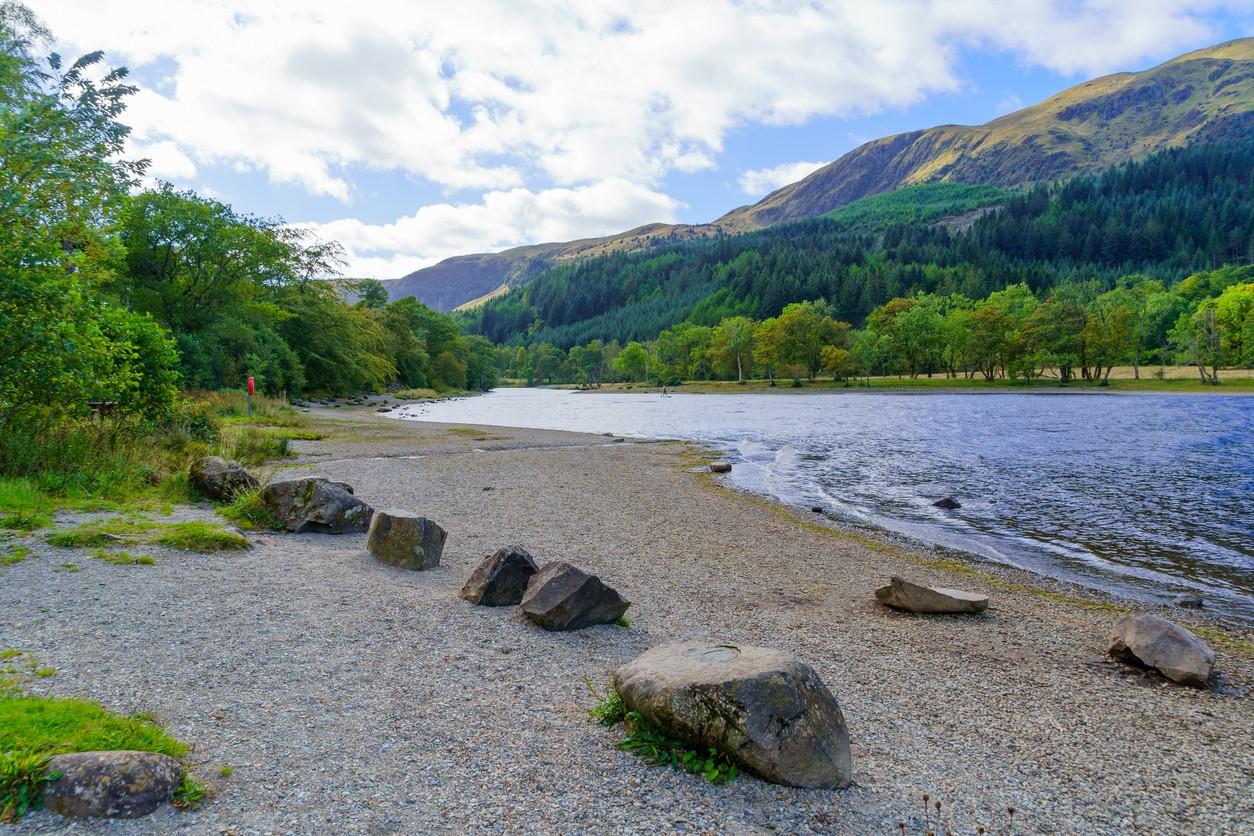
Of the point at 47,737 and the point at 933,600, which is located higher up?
the point at 47,737

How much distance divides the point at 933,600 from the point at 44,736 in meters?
9.87

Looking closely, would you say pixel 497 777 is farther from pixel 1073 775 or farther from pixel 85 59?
pixel 85 59

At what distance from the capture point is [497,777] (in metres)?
4.53

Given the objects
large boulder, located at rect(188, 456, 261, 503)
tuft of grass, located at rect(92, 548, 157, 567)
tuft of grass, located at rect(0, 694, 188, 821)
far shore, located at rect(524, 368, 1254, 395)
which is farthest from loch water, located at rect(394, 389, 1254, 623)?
far shore, located at rect(524, 368, 1254, 395)

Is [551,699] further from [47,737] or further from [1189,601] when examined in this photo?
[1189,601]

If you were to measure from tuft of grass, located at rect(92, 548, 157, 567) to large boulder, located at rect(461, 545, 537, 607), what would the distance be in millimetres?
4244

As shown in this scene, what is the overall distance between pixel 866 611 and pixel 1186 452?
99.5 ft

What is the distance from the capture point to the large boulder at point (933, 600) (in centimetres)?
941

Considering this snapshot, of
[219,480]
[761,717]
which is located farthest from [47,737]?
[219,480]

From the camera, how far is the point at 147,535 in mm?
9672

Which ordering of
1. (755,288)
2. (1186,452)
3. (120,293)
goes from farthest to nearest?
1. (755,288)
2. (120,293)
3. (1186,452)

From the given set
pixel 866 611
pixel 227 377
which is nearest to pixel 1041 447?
pixel 866 611

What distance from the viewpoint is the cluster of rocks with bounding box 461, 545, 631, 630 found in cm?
766

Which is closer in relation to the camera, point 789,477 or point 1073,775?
point 1073,775
